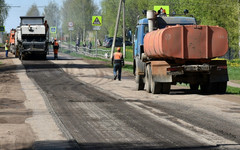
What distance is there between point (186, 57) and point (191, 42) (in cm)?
53

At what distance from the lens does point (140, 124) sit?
11.2 m

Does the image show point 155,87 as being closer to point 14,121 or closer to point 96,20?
point 14,121

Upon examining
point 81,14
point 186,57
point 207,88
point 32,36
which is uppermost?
point 81,14

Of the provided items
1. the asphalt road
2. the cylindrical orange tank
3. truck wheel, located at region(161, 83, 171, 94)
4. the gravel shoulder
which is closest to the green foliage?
truck wheel, located at region(161, 83, 171, 94)

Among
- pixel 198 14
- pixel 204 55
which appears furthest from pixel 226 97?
pixel 198 14

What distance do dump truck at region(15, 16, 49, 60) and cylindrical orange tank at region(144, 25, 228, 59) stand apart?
995 inches

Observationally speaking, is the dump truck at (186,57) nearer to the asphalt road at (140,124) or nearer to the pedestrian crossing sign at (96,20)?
the asphalt road at (140,124)

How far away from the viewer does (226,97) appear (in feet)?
57.6

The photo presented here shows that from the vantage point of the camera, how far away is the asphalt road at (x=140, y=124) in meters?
9.02

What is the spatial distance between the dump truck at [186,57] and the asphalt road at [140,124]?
1.81 metres

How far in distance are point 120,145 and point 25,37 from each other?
3452cm

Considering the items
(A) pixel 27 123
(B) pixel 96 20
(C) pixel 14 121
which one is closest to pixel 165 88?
(C) pixel 14 121

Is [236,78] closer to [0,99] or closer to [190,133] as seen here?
[0,99]

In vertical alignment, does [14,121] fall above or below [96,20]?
below
